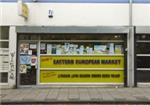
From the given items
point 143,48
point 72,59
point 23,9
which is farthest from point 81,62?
point 23,9

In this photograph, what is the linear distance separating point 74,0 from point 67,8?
1.67 ft

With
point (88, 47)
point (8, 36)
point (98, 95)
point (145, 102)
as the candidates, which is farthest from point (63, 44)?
A: point (145, 102)

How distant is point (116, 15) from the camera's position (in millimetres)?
20266

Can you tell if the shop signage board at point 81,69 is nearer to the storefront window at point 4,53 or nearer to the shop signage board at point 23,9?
the storefront window at point 4,53

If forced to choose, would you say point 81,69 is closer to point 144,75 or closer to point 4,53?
→ point 144,75

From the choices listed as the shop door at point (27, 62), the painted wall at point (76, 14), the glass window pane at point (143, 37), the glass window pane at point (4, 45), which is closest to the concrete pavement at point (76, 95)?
the shop door at point (27, 62)

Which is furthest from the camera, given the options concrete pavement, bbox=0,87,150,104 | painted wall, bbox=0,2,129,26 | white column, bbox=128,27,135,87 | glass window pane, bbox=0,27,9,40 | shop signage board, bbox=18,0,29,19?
glass window pane, bbox=0,27,9,40

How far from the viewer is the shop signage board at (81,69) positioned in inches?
804

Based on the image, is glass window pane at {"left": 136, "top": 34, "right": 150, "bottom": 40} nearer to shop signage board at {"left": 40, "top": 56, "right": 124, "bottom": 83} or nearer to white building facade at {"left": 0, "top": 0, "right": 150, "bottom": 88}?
white building facade at {"left": 0, "top": 0, "right": 150, "bottom": 88}

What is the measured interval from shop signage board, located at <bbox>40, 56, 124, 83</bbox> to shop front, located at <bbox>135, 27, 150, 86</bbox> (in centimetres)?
76

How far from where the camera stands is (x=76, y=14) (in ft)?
66.5

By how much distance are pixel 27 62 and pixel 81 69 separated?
264 centimetres

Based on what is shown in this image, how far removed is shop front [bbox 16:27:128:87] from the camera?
2042cm

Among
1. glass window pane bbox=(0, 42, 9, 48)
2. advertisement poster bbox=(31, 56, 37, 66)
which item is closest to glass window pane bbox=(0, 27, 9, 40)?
glass window pane bbox=(0, 42, 9, 48)
